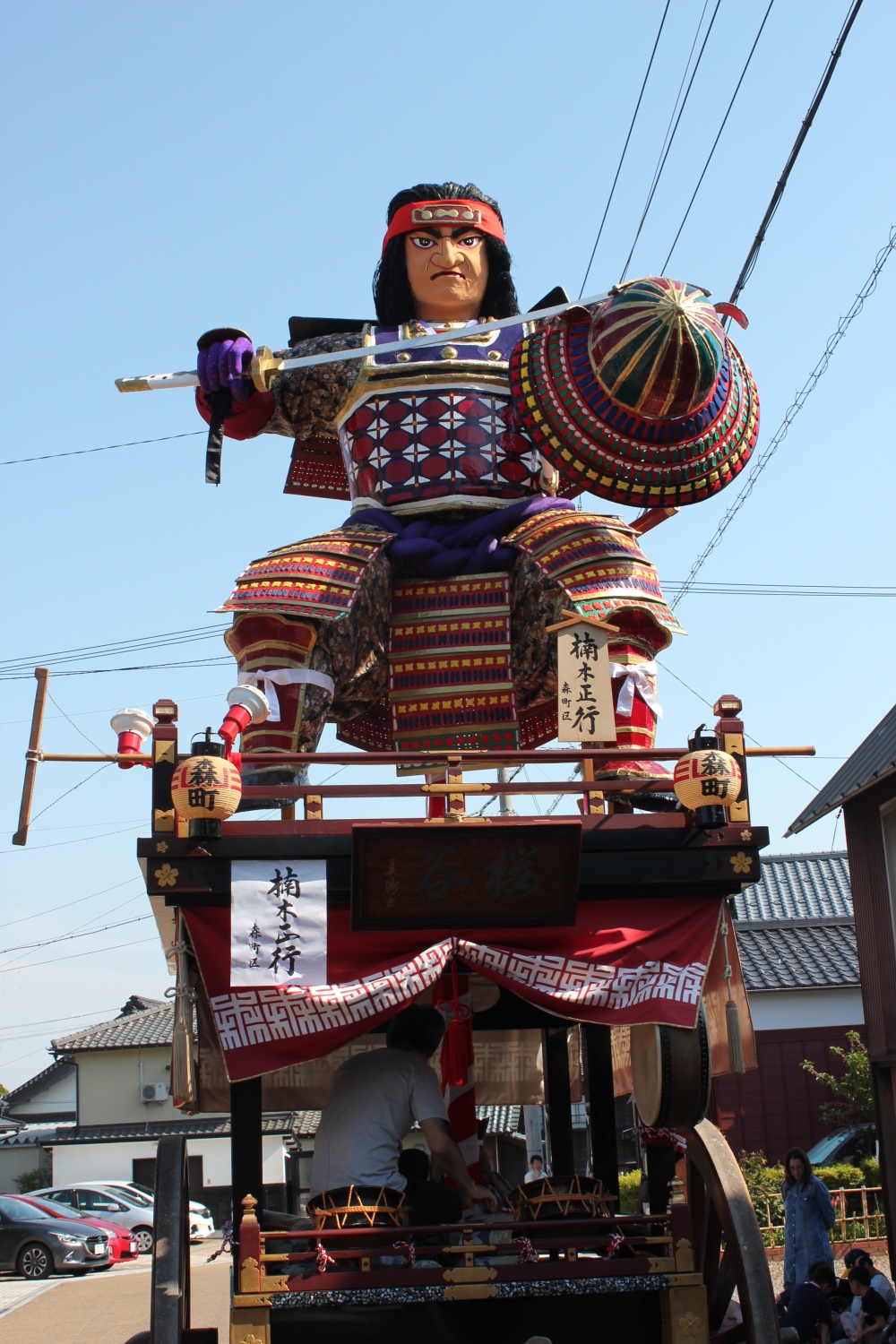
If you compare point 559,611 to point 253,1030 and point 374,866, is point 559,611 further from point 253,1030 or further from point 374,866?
point 253,1030

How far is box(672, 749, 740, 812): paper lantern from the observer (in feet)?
17.4

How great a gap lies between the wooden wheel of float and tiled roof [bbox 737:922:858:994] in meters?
10.7

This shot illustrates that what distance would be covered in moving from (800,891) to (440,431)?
15.4m

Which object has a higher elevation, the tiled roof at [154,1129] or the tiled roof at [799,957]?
the tiled roof at [799,957]

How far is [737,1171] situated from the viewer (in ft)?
17.3

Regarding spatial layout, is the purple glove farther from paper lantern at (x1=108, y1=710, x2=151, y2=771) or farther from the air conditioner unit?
the air conditioner unit

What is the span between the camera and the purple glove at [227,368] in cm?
717

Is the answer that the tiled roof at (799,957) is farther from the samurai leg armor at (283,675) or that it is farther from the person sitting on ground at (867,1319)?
the samurai leg armor at (283,675)

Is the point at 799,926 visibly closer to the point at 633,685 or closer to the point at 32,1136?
the point at 633,685

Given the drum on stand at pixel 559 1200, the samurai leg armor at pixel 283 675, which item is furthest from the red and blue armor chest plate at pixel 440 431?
the drum on stand at pixel 559 1200

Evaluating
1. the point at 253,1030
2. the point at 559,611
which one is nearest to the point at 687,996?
the point at 253,1030

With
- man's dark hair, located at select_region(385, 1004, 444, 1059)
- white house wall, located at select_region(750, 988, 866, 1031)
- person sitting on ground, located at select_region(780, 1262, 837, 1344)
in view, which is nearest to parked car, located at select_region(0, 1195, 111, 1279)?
white house wall, located at select_region(750, 988, 866, 1031)

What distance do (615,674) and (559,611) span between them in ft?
1.55

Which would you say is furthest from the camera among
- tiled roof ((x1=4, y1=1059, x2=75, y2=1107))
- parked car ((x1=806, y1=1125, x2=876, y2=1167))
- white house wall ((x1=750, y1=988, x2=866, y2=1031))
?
tiled roof ((x1=4, y1=1059, x2=75, y2=1107))
